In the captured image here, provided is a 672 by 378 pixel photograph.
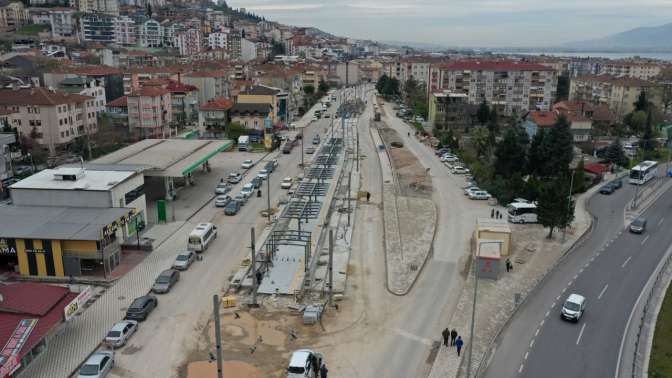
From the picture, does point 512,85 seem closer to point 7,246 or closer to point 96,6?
point 7,246

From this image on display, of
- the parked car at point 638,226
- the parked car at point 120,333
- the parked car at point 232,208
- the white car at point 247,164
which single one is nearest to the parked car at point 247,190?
the parked car at point 232,208

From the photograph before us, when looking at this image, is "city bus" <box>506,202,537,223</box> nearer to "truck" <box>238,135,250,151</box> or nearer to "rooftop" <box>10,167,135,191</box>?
"rooftop" <box>10,167,135,191</box>

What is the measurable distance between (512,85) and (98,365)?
6628cm

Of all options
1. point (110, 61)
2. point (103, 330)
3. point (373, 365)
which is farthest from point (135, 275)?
point (110, 61)

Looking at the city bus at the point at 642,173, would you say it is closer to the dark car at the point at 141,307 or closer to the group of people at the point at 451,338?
the group of people at the point at 451,338

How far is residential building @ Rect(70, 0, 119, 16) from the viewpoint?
5340 inches

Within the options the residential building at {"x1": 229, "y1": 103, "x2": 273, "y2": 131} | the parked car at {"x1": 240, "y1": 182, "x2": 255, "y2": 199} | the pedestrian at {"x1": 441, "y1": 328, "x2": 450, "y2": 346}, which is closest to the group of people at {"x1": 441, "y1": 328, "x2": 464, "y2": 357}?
the pedestrian at {"x1": 441, "y1": 328, "x2": 450, "y2": 346}

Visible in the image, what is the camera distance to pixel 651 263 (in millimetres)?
24375

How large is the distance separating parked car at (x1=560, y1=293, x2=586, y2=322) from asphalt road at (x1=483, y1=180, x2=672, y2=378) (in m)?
0.23

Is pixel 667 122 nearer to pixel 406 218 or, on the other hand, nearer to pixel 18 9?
pixel 406 218

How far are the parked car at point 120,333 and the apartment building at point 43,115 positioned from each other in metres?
32.2

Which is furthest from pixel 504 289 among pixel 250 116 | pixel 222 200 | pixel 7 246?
pixel 250 116

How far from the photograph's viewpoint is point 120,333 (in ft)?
55.6

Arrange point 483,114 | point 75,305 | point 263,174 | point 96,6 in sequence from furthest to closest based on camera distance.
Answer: point 96,6 < point 483,114 < point 263,174 < point 75,305
